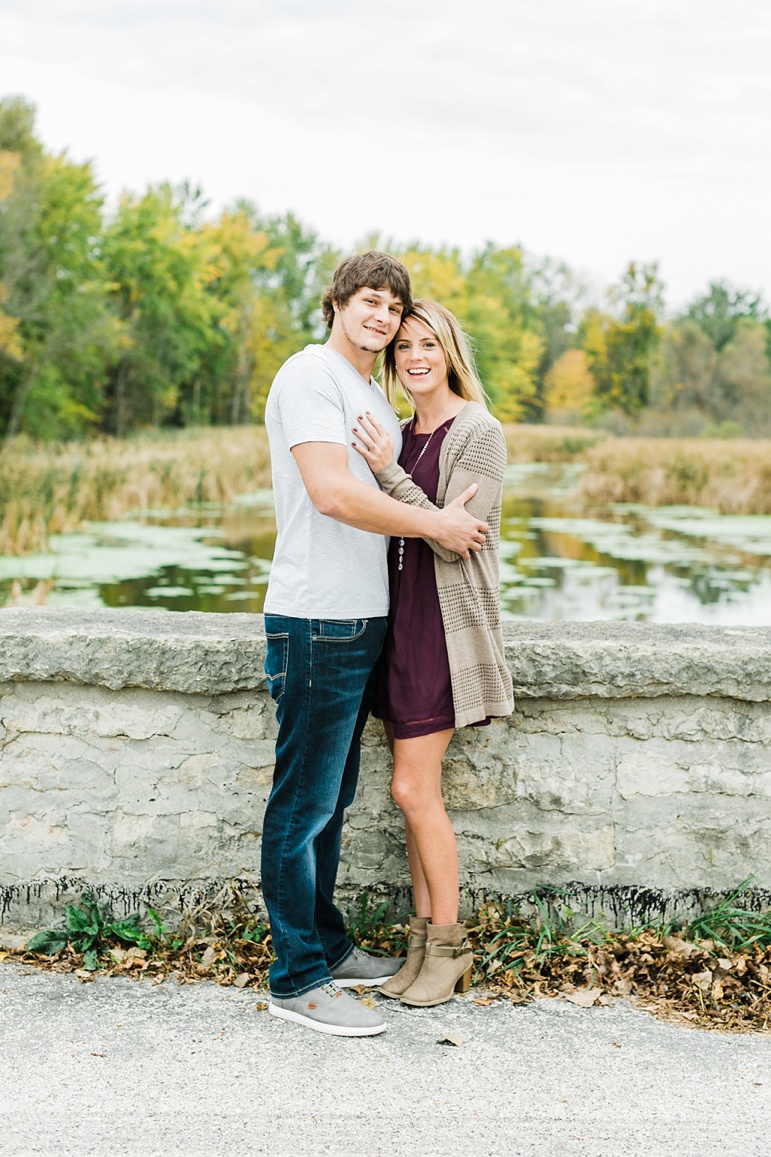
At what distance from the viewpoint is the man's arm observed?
2230mm

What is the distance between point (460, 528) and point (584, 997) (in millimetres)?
1136

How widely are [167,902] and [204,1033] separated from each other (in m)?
0.51

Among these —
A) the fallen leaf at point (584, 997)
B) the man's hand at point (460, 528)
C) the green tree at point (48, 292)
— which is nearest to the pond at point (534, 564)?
the fallen leaf at point (584, 997)

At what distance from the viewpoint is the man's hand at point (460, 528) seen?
233 centimetres

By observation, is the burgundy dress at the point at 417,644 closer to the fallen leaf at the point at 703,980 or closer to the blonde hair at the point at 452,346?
the blonde hair at the point at 452,346

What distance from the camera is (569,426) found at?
1801 inches

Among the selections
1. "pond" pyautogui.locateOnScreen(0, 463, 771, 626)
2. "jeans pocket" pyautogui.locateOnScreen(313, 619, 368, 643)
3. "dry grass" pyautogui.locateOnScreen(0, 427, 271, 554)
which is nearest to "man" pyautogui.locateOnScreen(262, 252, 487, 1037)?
"jeans pocket" pyautogui.locateOnScreen(313, 619, 368, 643)

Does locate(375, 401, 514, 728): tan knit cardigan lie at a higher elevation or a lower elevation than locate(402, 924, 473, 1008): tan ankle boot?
higher

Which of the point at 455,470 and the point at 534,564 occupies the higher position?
the point at 455,470

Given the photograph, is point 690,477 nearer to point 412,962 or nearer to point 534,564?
point 534,564

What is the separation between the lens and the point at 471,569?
7.95 ft

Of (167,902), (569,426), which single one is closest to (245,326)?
(569,426)


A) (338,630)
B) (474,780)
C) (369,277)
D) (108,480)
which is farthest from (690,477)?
(338,630)

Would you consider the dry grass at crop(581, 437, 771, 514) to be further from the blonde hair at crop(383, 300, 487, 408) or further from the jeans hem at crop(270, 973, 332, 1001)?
the jeans hem at crop(270, 973, 332, 1001)
